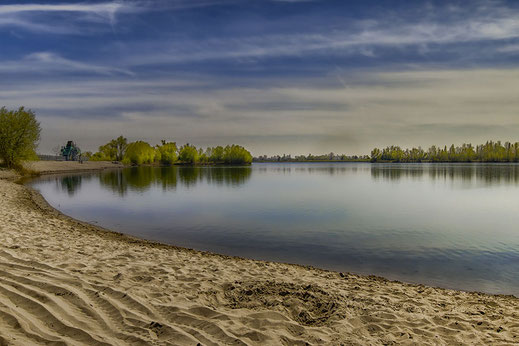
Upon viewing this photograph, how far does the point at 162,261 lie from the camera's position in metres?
9.77

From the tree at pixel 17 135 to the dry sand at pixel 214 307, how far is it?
55092 millimetres

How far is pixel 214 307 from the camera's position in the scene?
630 cm

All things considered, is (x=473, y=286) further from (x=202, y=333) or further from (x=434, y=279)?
(x=202, y=333)

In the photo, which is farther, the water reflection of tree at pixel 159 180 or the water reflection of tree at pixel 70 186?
the water reflection of tree at pixel 159 180

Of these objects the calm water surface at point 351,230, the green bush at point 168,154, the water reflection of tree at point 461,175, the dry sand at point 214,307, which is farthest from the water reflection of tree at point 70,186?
the green bush at point 168,154

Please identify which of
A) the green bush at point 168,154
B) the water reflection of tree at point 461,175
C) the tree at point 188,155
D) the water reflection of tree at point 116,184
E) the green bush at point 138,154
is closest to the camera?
the water reflection of tree at point 116,184

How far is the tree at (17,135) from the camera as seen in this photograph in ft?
174

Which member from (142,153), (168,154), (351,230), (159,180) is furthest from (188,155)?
(351,230)

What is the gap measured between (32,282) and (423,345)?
7120mm

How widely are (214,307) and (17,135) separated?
202 ft

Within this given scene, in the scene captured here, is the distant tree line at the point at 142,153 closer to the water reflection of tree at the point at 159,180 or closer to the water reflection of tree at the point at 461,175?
the water reflection of tree at the point at 159,180

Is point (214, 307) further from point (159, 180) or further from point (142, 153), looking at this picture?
point (142, 153)

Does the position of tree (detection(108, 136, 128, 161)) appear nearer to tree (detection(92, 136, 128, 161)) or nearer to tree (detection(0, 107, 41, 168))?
tree (detection(92, 136, 128, 161))

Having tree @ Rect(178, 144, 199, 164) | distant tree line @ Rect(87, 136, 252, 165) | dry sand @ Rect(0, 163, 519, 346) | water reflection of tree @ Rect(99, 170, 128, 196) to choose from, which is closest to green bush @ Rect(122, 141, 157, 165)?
distant tree line @ Rect(87, 136, 252, 165)
